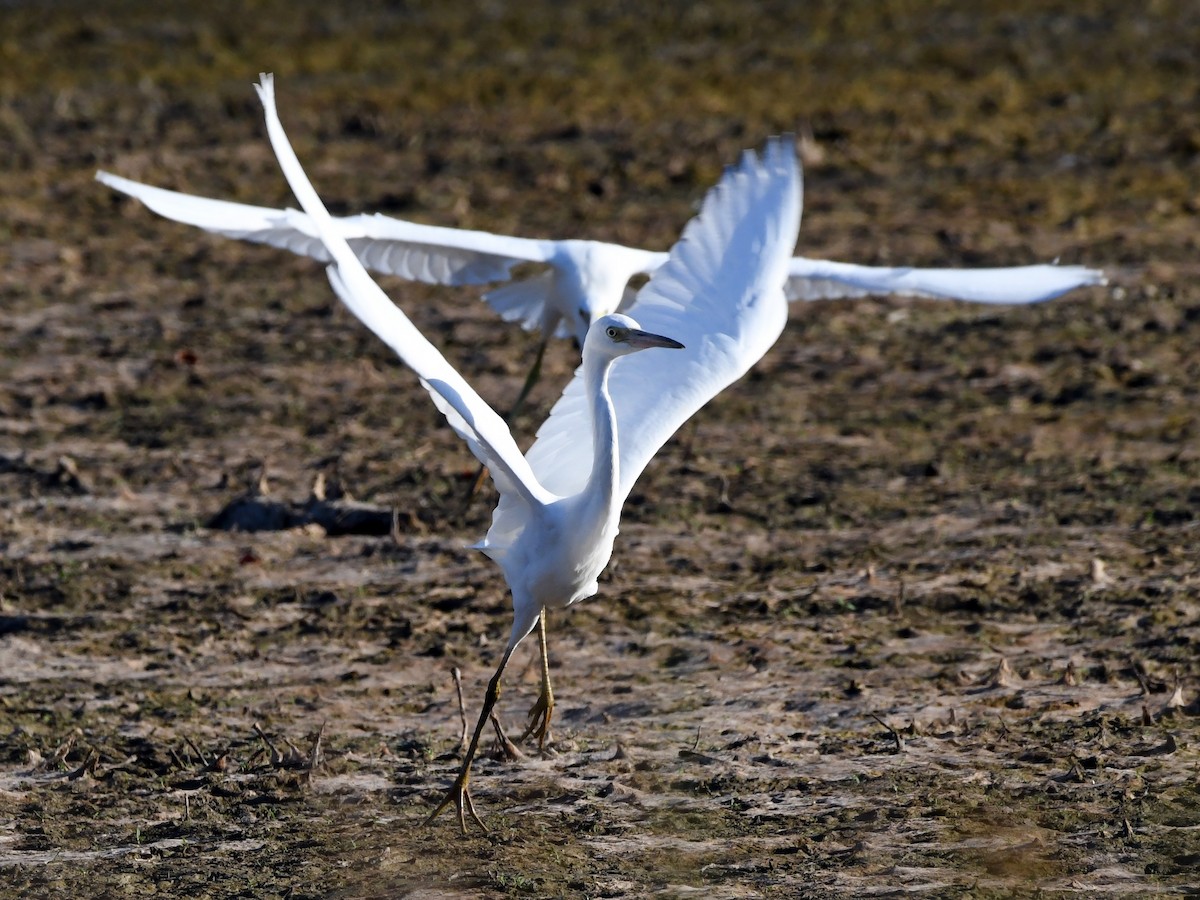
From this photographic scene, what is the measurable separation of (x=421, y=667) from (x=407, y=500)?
70.8 inches

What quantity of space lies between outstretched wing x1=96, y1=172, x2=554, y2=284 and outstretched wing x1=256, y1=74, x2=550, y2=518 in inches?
63.1

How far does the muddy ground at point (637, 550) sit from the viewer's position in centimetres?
567

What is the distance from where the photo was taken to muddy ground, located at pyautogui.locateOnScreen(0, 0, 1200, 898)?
5.67 m

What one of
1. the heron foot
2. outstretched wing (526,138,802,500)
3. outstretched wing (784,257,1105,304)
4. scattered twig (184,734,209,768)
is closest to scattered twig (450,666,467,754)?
the heron foot

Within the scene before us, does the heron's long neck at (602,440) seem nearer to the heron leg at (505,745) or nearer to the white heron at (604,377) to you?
the white heron at (604,377)

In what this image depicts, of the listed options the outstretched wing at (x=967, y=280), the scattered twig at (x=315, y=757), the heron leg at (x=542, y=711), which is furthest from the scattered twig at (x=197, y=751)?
the outstretched wing at (x=967, y=280)

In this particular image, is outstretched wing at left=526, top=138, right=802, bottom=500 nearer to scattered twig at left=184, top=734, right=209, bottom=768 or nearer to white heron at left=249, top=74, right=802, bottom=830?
white heron at left=249, top=74, right=802, bottom=830

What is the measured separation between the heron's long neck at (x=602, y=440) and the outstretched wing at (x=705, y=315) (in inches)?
16.4

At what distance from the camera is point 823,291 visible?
26.4ft

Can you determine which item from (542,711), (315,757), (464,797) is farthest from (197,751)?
(542,711)

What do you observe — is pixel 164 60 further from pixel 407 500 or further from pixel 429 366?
pixel 429 366

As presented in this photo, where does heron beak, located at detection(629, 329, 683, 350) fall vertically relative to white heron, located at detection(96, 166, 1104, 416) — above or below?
below

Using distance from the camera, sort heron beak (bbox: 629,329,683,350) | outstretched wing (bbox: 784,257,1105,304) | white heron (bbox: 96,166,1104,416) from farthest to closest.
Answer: white heron (bbox: 96,166,1104,416) → outstretched wing (bbox: 784,257,1105,304) → heron beak (bbox: 629,329,683,350)

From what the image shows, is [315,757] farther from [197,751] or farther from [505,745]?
[505,745]
